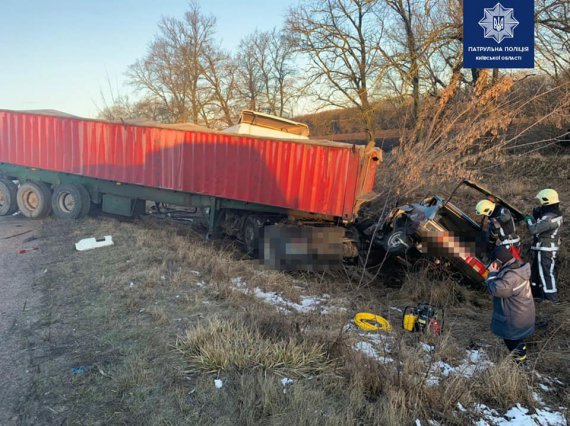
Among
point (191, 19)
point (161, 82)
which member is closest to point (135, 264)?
point (161, 82)

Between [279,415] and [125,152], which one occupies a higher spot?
[125,152]

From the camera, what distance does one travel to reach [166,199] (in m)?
9.91

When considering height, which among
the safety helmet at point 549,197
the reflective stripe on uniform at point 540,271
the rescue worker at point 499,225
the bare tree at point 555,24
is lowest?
the reflective stripe on uniform at point 540,271

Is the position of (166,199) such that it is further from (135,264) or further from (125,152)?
(135,264)

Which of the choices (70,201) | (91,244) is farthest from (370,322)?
(70,201)

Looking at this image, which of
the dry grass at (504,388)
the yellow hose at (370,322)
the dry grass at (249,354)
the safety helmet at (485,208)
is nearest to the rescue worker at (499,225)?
the safety helmet at (485,208)

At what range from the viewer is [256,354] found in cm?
325

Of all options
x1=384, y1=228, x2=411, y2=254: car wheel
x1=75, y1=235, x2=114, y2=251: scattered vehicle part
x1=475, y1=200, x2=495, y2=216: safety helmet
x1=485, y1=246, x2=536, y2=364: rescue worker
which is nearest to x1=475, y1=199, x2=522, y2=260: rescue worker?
x1=475, y1=200, x2=495, y2=216: safety helmet

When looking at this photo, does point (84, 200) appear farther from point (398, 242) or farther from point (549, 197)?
point (549, 197)

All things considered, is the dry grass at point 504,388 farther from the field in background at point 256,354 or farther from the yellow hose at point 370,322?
the yellow hose at point 370,322

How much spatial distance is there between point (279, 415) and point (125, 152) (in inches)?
345

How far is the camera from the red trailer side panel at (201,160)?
8.12m

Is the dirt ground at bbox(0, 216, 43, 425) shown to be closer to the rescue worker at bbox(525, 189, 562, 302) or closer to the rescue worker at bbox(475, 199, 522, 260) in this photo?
the rescue worker at bbox(475, 199, 522, 260)

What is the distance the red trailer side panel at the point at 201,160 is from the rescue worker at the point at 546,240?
3.14 m
